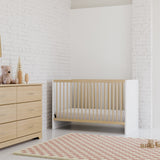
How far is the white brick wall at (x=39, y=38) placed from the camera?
180 inches

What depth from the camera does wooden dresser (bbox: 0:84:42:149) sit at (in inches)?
152

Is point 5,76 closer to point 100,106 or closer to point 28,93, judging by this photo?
point 28,93

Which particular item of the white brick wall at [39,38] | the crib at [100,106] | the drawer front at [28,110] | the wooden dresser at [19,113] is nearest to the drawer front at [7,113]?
the wooden dresser at [19,113]

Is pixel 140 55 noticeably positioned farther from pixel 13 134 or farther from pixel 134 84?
pixel 13 134

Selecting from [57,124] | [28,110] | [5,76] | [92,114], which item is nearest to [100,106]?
[92,114]

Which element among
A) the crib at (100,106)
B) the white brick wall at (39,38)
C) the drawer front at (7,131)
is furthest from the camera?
the crib at (100,106)

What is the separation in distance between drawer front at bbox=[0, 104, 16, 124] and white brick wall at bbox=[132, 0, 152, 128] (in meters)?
2.57

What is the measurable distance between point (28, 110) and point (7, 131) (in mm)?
531

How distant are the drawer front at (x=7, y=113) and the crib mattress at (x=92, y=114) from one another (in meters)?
1.54

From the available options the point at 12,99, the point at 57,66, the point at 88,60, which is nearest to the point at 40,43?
the point at 57,66

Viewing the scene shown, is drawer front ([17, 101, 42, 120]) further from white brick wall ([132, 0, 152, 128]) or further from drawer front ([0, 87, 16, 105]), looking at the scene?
white brick wall ([132, 0, 152, 128])

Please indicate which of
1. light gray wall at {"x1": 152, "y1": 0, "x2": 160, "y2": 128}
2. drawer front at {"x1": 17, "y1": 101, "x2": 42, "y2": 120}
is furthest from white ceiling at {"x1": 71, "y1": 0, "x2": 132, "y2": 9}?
drawer front at {"x1": 17, "y1": 101, "x2": 42, "y2": 120}

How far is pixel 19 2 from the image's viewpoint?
4781mm

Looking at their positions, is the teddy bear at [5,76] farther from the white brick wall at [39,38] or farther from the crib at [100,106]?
the crib at [100,106]
